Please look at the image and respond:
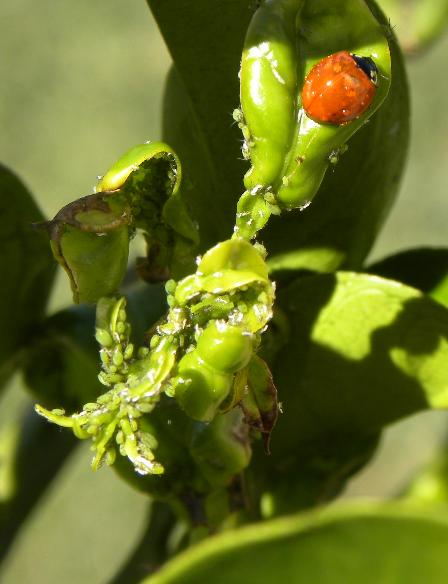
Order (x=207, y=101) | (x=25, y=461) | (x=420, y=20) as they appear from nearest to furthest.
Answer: (x=207, y=101), (x=25, y=461), (x=420, y=20)

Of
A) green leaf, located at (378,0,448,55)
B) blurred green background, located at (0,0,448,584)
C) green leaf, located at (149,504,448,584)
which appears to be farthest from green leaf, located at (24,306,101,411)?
blurred green background, located at (0,0,448,584)

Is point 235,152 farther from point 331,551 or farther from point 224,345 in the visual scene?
point 331,551

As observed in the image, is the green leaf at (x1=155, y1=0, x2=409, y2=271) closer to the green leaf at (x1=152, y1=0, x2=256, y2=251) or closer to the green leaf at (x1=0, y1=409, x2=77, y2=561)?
the green leaf at (x1=152, y1=0, x2=256, y2=251)

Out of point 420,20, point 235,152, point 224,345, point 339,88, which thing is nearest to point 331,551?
point 224,345

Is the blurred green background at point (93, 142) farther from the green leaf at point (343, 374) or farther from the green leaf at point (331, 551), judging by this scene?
the green leaf at point (331, 551)

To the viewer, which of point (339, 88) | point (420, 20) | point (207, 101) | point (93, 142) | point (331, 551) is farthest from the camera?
point (93, 142)

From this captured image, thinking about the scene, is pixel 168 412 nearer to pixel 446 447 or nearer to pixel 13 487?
pixel 13 487

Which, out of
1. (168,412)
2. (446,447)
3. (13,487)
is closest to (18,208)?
(168,412)
